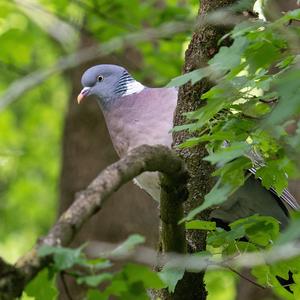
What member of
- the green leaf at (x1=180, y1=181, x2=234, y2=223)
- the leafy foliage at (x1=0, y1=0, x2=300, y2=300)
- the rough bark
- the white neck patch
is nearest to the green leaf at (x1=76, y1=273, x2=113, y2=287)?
the leafy foliage at (x1=0, y1=0, x2=300, y2=300)

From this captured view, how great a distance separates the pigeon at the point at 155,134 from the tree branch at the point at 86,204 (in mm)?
1337

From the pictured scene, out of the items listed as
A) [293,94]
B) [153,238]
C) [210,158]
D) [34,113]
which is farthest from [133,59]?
[293,94]

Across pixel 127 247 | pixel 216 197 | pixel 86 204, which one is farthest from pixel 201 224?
pixel 86 204

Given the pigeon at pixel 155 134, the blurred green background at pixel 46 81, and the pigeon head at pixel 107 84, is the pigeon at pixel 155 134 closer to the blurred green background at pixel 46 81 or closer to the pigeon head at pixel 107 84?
the pigeon head at pixel 107 84

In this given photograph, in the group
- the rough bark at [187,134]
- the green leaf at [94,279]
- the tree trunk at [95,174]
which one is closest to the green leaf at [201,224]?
the rough bark at [187,134]

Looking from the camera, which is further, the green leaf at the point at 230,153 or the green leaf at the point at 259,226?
the green leaf at the point at 259,226

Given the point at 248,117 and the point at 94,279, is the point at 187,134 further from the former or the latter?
the point at 94,279

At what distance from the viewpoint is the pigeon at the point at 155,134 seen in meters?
3.91

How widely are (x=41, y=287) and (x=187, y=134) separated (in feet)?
3.83

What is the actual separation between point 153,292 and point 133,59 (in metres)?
3.44

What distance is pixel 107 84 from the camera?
4.56 metres

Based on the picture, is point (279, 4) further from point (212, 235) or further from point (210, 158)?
point (210, 158)

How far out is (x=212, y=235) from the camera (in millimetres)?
2951

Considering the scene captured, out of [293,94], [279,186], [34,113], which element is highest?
[293,94]
